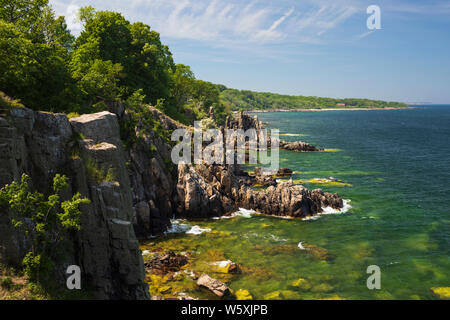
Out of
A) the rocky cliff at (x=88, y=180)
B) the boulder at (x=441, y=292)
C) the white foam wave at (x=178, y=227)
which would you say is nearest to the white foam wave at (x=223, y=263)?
the white foam wave at (x=178, y=227)

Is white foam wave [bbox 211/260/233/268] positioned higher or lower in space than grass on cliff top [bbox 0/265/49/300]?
lower

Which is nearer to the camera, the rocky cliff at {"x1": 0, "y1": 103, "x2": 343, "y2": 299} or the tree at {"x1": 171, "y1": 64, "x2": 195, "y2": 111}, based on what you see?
the rocky cliff at {"x1": 0, "y1": 103, "x2": 343, "y2": 299}

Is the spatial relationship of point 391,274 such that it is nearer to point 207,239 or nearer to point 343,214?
point 343,214

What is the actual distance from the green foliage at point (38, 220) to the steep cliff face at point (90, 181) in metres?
1.60

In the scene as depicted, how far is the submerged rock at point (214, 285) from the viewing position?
89.3 ft

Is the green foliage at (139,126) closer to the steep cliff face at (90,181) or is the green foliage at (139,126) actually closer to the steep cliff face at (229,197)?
the steep cliff face at (229,197)

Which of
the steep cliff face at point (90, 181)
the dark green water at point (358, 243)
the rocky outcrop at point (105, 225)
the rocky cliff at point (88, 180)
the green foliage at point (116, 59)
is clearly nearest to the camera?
A: the rocky cliff at point (88, 180)

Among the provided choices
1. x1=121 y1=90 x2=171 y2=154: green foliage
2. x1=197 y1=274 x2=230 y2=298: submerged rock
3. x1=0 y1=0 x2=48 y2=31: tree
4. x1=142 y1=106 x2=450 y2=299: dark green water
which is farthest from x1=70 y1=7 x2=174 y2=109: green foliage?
x1=197 y1=274 x2=230 y2=298: submerged rock

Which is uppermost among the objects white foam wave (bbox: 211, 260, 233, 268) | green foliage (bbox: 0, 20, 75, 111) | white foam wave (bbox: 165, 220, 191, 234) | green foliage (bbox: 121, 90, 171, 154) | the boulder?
green foliage (bbox: 0, 20, 75, 111)

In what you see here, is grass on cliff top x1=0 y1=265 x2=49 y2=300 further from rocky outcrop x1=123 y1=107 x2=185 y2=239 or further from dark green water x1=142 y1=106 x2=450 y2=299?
rocky outcrop x1=123 y1=107 x2=185 y2=239

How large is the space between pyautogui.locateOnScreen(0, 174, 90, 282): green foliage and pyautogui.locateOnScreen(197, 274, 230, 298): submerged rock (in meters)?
13.9

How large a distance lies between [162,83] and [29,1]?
3410 centimetres

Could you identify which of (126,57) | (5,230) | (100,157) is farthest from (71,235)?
(126,57)

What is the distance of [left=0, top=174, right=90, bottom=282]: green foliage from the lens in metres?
16.6
